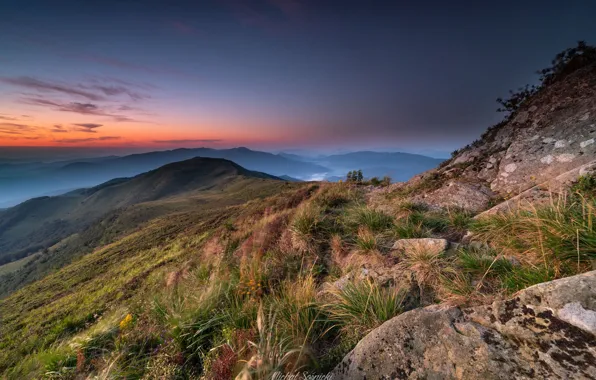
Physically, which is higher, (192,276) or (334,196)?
(334,196)

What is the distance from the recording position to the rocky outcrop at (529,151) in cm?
613

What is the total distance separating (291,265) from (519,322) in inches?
159

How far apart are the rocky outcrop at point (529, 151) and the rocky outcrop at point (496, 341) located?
17.4 feet

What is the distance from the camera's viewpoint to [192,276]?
6.05 m

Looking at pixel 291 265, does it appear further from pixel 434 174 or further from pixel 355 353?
pixel 434 174

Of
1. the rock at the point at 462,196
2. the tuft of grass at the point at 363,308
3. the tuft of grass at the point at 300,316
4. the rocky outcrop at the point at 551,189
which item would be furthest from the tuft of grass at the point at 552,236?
the rock at the point at 462,196

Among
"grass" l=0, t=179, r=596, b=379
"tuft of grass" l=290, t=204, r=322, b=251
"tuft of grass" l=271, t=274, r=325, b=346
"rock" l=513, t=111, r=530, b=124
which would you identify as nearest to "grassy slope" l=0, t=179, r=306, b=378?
"grass" l=0, t=179, r=596, b=379

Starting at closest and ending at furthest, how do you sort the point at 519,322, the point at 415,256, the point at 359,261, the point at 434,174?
the point at 519,322
the point at 415,256
the point at 359,261
the point at 434,174

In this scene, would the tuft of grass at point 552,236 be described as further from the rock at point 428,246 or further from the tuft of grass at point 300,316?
the tuft of grass at point 300,316

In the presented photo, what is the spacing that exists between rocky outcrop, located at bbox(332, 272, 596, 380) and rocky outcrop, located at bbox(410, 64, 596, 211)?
531cm

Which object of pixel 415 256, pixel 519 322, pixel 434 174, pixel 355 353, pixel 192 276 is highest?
pixel 434 174

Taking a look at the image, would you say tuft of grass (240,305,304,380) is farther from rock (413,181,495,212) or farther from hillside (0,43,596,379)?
rock (413,181,495,212)

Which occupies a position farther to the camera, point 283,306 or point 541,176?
point 541,176

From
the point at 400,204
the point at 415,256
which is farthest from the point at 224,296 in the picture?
Result: the point at 400,204
